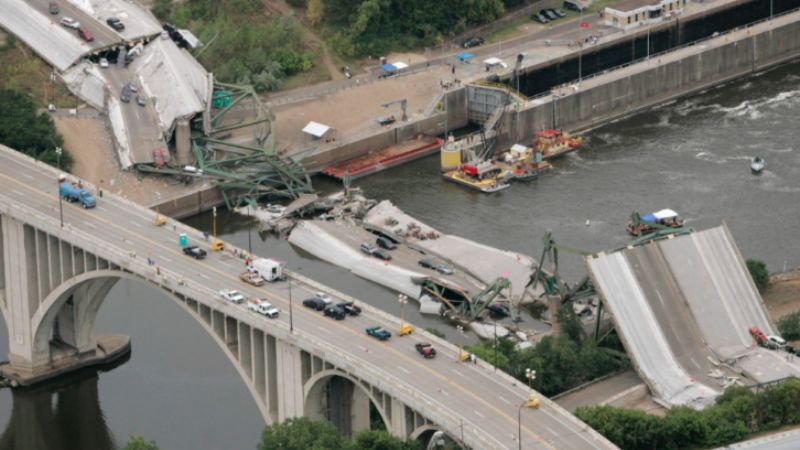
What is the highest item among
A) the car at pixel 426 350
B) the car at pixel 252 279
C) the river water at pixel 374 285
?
the car at pixel 252 279

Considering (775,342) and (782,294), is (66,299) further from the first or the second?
(782,294)

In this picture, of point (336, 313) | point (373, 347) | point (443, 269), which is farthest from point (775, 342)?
point (443, 269)

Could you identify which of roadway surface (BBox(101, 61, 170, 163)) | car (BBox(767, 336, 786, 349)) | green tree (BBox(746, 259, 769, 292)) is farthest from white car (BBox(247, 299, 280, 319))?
roadway surface (BBox(101, 61, 170, 163))

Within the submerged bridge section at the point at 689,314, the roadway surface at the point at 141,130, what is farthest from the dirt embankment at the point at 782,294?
the roadway surface at the point at 141,130

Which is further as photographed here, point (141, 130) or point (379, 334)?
point (141, 130)

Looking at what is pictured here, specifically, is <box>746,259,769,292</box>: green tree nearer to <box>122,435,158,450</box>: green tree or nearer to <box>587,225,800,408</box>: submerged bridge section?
<box>587,225,800,408</box>: submerged bridge section

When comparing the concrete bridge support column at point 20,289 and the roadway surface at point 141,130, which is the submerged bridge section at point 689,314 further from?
the roadway surface at point 141,130

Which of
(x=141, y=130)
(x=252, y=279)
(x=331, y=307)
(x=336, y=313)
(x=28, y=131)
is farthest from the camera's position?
(x=141, y=130)

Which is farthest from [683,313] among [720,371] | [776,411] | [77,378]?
[77,378]
